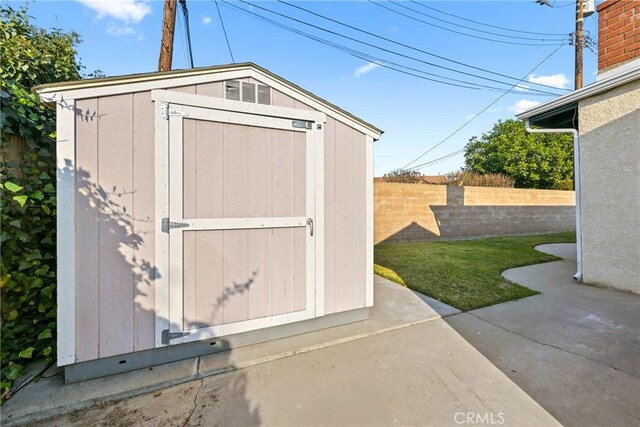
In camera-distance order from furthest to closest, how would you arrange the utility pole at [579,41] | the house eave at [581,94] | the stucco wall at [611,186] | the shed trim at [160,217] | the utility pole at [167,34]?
the utility pole at [579,41] < the utility pole at [167,34] < the stucco wall at [611,186] < the house eave at [581,94] < the shed trim at [160,217]

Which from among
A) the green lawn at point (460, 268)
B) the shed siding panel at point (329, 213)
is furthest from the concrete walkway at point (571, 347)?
the shed siding panel at point (329, 213)

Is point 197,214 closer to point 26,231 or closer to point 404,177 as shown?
point 26,231

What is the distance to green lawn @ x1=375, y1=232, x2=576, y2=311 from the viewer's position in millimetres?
3910

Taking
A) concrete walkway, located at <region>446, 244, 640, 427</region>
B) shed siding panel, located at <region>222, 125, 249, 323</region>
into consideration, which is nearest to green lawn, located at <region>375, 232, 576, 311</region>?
concrete walkway, located at <region>446, 244, 640, 427</region>

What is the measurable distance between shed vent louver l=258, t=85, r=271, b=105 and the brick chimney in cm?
563

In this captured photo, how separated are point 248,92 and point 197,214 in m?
1.20

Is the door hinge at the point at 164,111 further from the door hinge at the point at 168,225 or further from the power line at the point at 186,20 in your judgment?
the power line at the point at 186,20

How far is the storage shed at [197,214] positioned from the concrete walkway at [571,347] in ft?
4.87

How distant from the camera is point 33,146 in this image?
86.6 inches

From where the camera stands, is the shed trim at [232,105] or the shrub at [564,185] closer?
the shed trim at [232,105]

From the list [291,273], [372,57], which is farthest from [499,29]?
[291,273]

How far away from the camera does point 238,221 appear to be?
2439mm

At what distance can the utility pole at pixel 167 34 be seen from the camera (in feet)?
14.2

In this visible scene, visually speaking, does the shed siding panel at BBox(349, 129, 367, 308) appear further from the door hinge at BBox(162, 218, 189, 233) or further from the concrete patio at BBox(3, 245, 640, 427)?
the door hinge at BBox(162, 218, 189, 233)
